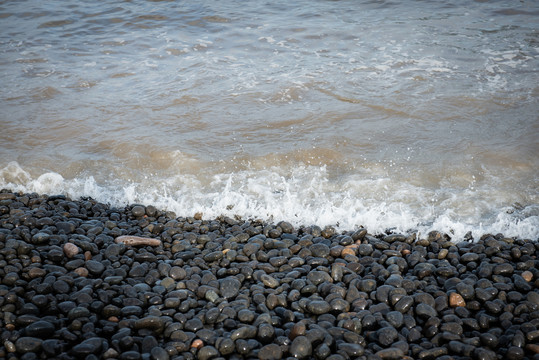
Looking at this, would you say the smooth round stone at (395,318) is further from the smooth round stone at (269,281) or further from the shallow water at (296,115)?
the shallow water at (296,115)

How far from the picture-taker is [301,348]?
10.4ft

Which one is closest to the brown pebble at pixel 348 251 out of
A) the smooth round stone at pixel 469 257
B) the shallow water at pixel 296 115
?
the shallow water at pixel 296 115

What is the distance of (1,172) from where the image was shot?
21.3ft

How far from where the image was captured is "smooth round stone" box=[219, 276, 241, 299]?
3867 millimetres

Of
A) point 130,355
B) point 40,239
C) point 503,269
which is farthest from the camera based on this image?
point 40,239

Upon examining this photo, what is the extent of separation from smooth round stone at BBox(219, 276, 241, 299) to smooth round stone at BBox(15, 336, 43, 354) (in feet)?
4.72

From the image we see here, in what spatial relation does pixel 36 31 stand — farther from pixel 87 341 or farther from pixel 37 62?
pixel 87 341

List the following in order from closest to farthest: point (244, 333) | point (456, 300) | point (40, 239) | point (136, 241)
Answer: point (244, 333), point (456, 300), point (40, 239), point (136, 241)

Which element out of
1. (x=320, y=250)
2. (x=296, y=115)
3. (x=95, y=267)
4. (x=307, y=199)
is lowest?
(x=307, y=199)

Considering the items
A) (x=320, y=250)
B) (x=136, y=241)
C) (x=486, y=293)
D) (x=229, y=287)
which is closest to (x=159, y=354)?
(x=229, y=287)

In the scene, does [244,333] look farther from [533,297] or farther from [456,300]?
[533,297]

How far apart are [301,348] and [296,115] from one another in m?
5.20

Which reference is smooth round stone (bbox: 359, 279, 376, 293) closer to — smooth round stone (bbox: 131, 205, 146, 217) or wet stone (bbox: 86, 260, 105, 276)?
wet stone (bbox: 86, 260, 105, 276)

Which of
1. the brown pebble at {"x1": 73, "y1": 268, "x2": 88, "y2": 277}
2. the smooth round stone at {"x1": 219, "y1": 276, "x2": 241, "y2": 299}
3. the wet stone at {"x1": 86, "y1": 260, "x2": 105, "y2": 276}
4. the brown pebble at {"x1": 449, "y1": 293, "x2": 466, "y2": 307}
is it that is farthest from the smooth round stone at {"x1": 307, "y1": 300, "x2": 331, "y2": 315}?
the brown pebble at {"x1": 73, "y1": 268, "x2": 88, "y2": 277}
